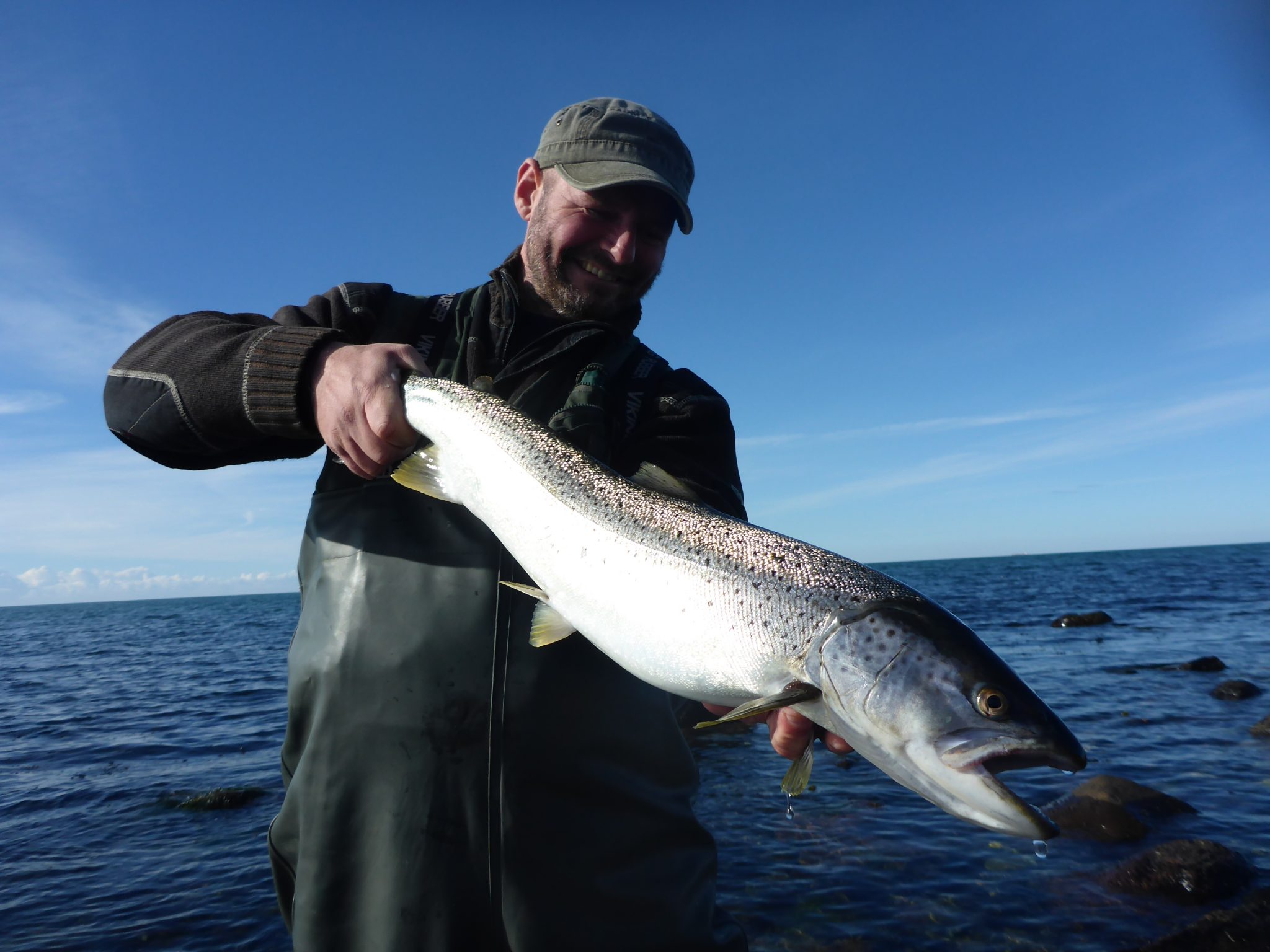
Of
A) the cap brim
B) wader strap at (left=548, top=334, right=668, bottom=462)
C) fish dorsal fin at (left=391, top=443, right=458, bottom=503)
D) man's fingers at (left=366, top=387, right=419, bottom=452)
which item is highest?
the cap brim

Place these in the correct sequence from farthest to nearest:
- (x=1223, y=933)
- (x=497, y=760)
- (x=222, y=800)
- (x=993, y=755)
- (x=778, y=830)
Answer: (x=222, y=800), (x=778, y=830), (x=1223, y=933), (x=497, y=760), (x=993, y=755)

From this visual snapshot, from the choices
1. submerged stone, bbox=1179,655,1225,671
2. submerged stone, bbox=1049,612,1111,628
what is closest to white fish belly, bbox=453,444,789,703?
submerged stone, bbox=1179,655,1225,671

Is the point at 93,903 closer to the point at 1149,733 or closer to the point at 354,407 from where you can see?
the point at 354,407

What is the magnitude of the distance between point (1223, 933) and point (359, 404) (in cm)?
779

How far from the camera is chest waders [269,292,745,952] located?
2393 millimetres

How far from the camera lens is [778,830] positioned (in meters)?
9.30

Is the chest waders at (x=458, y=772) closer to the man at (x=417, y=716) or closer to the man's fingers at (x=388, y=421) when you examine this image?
the man at (x=417, y=716)

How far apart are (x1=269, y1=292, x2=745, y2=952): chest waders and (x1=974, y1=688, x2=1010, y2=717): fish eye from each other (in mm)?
1081

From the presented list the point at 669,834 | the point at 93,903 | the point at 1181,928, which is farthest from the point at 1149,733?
the point at 93,903

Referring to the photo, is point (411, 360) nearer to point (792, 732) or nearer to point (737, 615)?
point (737, 615)

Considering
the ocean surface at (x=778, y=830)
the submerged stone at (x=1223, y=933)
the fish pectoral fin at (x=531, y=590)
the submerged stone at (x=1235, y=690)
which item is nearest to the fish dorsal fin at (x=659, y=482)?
the fish pectoral fin at (x=531, y=590)

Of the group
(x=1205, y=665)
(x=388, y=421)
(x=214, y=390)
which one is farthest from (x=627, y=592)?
(x=1205, y=665)

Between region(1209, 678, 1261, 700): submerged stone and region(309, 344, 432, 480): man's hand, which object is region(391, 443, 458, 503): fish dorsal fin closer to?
region(309, 344, 432, 480): man's hand

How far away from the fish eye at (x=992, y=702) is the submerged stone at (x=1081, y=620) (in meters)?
31.9
